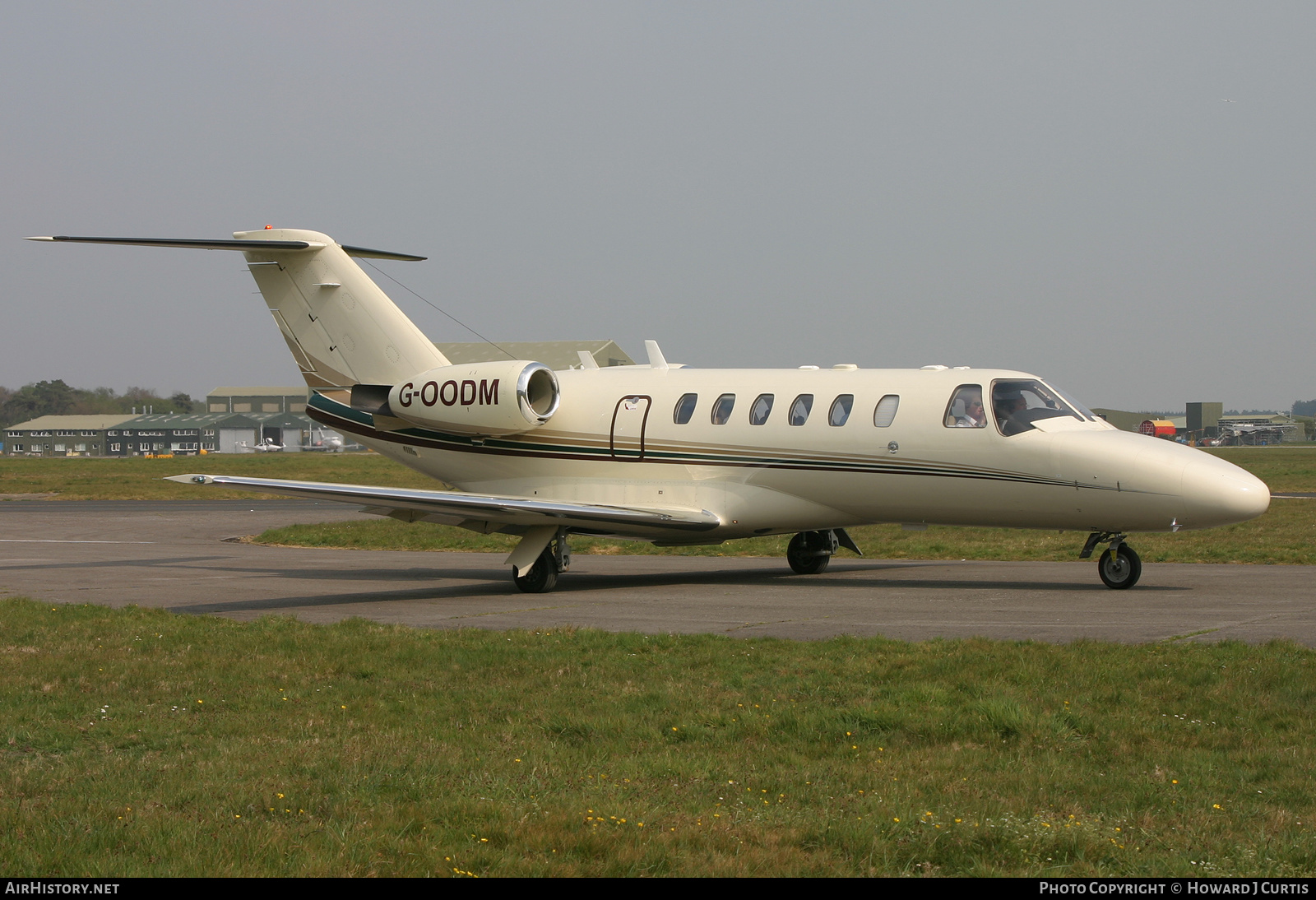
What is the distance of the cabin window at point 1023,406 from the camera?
15.8 meters

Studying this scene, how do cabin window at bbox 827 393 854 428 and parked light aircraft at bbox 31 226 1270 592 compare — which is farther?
cabin window at bbox 827 393 854 428

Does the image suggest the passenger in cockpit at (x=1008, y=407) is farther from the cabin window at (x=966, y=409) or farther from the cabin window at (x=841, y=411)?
the cabin window at (x=841, y=411)

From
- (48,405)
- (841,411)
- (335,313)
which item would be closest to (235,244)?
(335,313)

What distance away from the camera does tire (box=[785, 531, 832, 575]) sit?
18.9m

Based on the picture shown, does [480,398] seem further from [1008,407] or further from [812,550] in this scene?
[1008,407]

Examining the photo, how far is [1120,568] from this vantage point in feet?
51.0

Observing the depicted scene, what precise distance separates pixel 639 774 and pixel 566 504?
10299mm

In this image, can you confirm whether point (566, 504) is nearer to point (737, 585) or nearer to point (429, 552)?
point (737, 585)

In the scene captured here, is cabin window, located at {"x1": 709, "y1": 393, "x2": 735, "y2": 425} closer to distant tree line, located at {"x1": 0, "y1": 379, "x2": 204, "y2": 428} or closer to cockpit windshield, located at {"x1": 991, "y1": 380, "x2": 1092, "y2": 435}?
cockpit windshield, located at {"x1": 991, "y1": 380, "x2": 1092, "y2": 435}

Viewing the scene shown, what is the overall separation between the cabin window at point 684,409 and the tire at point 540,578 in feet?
8.90

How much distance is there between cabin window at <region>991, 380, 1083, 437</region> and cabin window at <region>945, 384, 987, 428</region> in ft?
0.58

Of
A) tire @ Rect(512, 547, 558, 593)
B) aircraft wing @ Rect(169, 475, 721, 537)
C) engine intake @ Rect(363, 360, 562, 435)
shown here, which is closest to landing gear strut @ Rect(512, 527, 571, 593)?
tire @ Rect(512, 547, 558, 593)

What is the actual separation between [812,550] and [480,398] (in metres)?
5.57

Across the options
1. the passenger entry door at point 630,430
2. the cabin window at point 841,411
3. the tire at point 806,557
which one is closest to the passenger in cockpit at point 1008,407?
the cabin window at point 841,411
